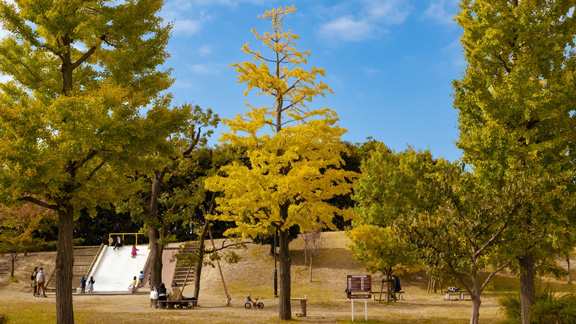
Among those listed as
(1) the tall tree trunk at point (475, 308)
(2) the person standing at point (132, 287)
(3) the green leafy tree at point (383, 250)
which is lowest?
(2) the person standing at point (132, 287)

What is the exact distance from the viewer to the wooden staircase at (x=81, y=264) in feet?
111

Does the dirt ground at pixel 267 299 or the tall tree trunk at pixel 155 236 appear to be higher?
the tall tree trunk at pixel 155 236

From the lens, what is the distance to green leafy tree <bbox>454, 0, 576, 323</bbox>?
1412 cm

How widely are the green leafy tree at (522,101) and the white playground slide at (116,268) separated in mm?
25986

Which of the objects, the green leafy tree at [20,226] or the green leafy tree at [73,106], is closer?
the green leafy tree at [73,106]

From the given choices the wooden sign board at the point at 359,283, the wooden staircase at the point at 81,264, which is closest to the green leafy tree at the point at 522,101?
the wooden sign board at the point at 359,283

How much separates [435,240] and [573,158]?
6.97m

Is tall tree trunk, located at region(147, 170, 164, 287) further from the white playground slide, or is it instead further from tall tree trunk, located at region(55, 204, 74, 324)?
the white playground slide

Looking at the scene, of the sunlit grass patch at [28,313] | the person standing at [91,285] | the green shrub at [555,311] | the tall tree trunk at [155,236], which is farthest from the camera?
the person standing at [91,285]

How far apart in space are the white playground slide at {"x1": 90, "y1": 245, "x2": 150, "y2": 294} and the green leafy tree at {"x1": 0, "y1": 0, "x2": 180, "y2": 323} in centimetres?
1993

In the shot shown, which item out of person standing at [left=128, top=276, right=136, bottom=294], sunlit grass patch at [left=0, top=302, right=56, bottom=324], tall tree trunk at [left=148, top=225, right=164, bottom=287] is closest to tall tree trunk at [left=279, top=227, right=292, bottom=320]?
tall tree trunk at [left=148, top=225, right=164, bottom=287]

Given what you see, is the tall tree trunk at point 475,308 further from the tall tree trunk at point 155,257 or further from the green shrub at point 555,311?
the tall tree trunk at point 155,257

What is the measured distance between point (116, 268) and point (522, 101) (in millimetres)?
31444

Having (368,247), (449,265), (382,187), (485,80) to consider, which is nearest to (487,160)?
(485,80)
